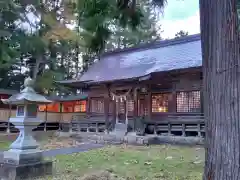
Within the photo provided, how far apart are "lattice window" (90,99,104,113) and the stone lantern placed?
12.2 meters

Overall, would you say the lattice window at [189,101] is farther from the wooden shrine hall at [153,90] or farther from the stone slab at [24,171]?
the stone slab at [24,171]

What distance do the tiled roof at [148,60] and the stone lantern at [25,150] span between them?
852 centimetres

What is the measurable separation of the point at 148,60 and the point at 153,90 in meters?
2.39

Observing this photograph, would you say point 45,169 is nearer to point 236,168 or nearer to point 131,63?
point 236,168

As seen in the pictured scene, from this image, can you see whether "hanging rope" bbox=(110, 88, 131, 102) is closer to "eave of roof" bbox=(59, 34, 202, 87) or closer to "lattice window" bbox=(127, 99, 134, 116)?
"lattice window" bbox=(127, 99, 134, 116)

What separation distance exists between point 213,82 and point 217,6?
2.96ft

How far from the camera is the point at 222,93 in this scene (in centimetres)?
313

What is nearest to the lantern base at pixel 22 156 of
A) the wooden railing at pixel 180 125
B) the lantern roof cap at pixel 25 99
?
the lantern roof cap at pixel 25 99

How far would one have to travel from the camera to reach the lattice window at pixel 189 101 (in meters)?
14.4

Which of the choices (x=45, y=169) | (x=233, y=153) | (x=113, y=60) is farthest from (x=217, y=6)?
(x=113, y=60)

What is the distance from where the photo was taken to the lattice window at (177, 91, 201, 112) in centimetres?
1441

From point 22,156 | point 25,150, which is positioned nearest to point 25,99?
point 25,150

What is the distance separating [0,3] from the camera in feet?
44.8

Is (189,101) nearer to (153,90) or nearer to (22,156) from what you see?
(153,90)
